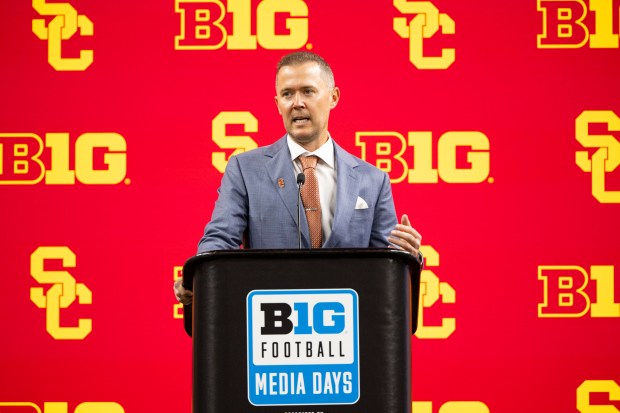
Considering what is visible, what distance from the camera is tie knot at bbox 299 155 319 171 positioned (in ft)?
7.91

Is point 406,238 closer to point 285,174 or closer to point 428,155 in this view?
point 285,174

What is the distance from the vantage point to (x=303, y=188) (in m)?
2.35

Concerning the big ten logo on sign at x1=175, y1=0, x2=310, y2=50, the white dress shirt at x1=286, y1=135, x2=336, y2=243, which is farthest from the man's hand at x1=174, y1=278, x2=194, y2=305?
the big ten logo on sign at x1=175, y1=0, x2=310, y2=50

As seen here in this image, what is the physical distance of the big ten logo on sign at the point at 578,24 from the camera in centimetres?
354

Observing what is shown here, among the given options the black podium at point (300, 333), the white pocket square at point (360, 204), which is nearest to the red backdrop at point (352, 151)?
the white pocket square at point (360, 204)

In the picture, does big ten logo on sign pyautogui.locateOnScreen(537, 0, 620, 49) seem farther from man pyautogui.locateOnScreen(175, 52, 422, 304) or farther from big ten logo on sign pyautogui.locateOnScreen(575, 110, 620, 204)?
man pyautogui.locateOnScreen(175, 52, 422, 304)

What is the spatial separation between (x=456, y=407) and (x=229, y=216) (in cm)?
164

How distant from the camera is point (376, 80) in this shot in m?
3.54

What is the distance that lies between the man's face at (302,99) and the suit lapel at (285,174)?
60 millimetres

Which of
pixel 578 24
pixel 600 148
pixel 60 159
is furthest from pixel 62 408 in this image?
pixel 578 24

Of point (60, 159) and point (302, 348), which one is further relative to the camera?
point (60, 159)

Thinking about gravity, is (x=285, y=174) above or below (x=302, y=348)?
above

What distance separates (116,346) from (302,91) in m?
1.57

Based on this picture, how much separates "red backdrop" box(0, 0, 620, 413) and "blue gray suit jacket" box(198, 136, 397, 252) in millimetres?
1089
